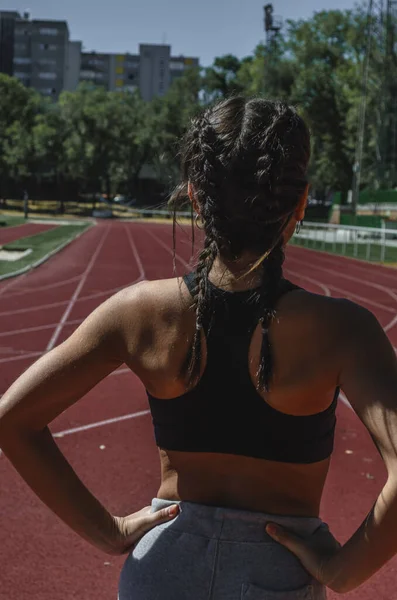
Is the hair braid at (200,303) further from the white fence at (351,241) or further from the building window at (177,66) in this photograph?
the building window at (177,66)

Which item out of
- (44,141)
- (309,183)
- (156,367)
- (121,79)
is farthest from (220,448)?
(121,79)

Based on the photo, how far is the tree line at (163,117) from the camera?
5575 cm

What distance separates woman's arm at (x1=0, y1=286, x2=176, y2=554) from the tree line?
45.9m

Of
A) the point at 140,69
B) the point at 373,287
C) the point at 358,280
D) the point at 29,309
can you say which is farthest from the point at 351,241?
the point at 140,69

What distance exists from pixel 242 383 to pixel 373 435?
0.74ft

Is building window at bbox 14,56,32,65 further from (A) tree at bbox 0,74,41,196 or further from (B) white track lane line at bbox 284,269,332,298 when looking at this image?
(B) white track lane line at bbox 284,269,332,298

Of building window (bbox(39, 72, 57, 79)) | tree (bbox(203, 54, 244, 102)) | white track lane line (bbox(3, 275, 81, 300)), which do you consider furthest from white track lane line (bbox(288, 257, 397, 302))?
building window (bbox(39, 72, 57, 79))

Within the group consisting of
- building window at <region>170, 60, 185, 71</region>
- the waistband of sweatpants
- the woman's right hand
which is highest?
building window at <region>170, 60, 185, 71</region>

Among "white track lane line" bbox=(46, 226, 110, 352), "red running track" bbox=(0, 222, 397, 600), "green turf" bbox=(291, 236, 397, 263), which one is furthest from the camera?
"green turf" bbox=(291, 236, 397, 263)

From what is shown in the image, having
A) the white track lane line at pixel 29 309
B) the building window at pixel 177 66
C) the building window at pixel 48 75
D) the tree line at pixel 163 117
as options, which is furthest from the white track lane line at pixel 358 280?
the building window at pixel 177 66

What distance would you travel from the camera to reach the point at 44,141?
6925 centimetres

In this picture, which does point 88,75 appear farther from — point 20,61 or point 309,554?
point 309,554

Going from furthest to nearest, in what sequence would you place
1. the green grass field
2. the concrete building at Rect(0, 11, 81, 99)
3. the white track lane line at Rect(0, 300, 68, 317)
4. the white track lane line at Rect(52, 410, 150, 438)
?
1. the concrete building at Rect(0, 11, 81, 99)
2. the green grass field
3. the white track lane line at Rect(0, 300, 68, 317)
4. the white track lane line at Rect(52, 410, 150, 438)

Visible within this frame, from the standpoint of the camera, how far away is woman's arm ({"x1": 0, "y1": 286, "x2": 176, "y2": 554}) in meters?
1.36
